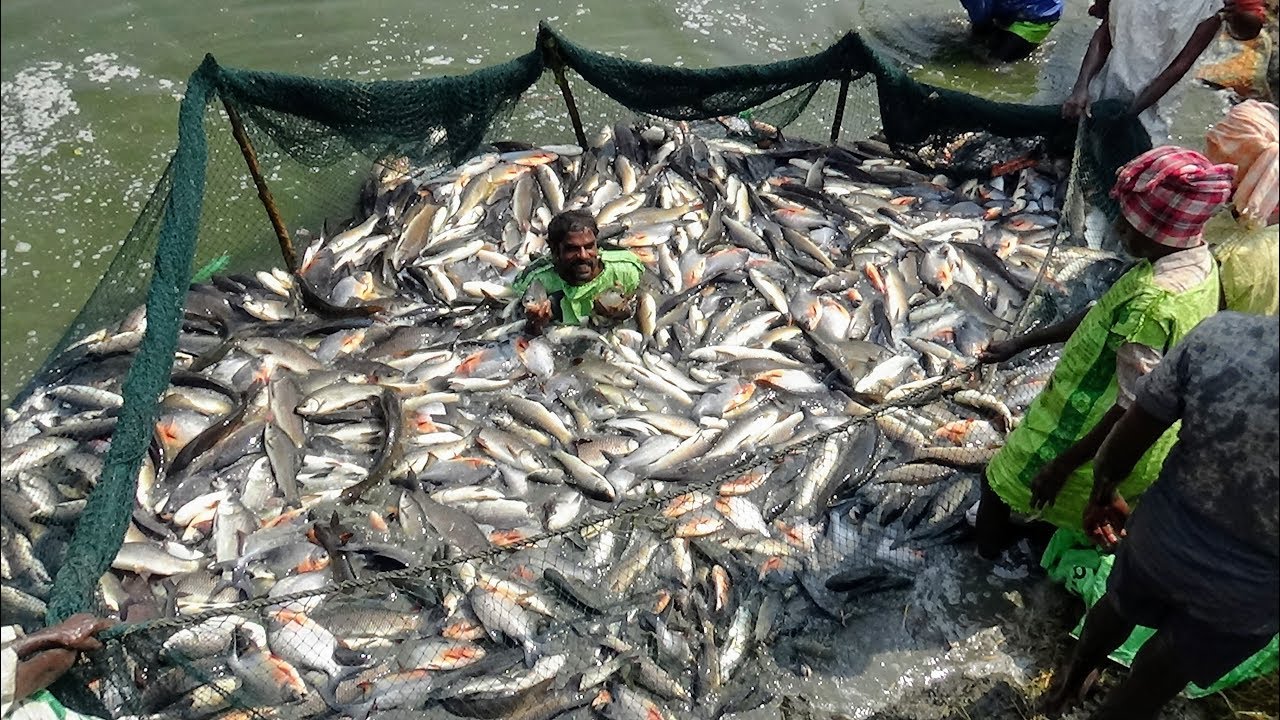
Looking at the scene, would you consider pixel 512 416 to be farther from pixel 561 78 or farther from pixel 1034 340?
pixel 561 78

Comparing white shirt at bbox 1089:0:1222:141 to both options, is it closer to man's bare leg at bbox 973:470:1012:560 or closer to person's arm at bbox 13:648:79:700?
Result: man's bare leg at bbox 973:470:1012:560

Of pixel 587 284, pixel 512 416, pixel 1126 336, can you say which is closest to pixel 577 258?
pixel 587 284

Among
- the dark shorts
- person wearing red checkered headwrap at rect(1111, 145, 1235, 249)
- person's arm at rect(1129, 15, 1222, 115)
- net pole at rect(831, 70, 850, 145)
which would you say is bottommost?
the dark shorts

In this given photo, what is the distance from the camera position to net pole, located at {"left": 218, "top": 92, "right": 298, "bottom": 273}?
214 inches

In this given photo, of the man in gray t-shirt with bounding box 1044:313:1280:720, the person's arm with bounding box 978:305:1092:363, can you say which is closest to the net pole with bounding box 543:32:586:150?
the person's arm with bounding box 978:305:1092:363

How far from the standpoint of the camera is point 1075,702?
355 cm

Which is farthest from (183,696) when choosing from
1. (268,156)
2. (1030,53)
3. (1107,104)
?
(1030,53)

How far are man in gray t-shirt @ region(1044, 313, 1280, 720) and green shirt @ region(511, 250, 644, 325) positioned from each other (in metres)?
2.88

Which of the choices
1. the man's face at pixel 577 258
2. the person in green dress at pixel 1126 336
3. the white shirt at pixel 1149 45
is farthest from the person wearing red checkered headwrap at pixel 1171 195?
the white shirt at pixel 1149 45

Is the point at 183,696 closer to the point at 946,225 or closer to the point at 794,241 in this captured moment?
the point at 794,241

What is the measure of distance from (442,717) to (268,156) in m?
3.93

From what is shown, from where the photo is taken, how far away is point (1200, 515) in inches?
Answer: 100

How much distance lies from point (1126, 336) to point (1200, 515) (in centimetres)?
71

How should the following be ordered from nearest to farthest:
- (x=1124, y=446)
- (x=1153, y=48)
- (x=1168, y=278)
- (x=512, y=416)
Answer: (x=1124, y=446)
(x=1168, y=278)
(x=512, y=416)
(x=1153, y=48)
